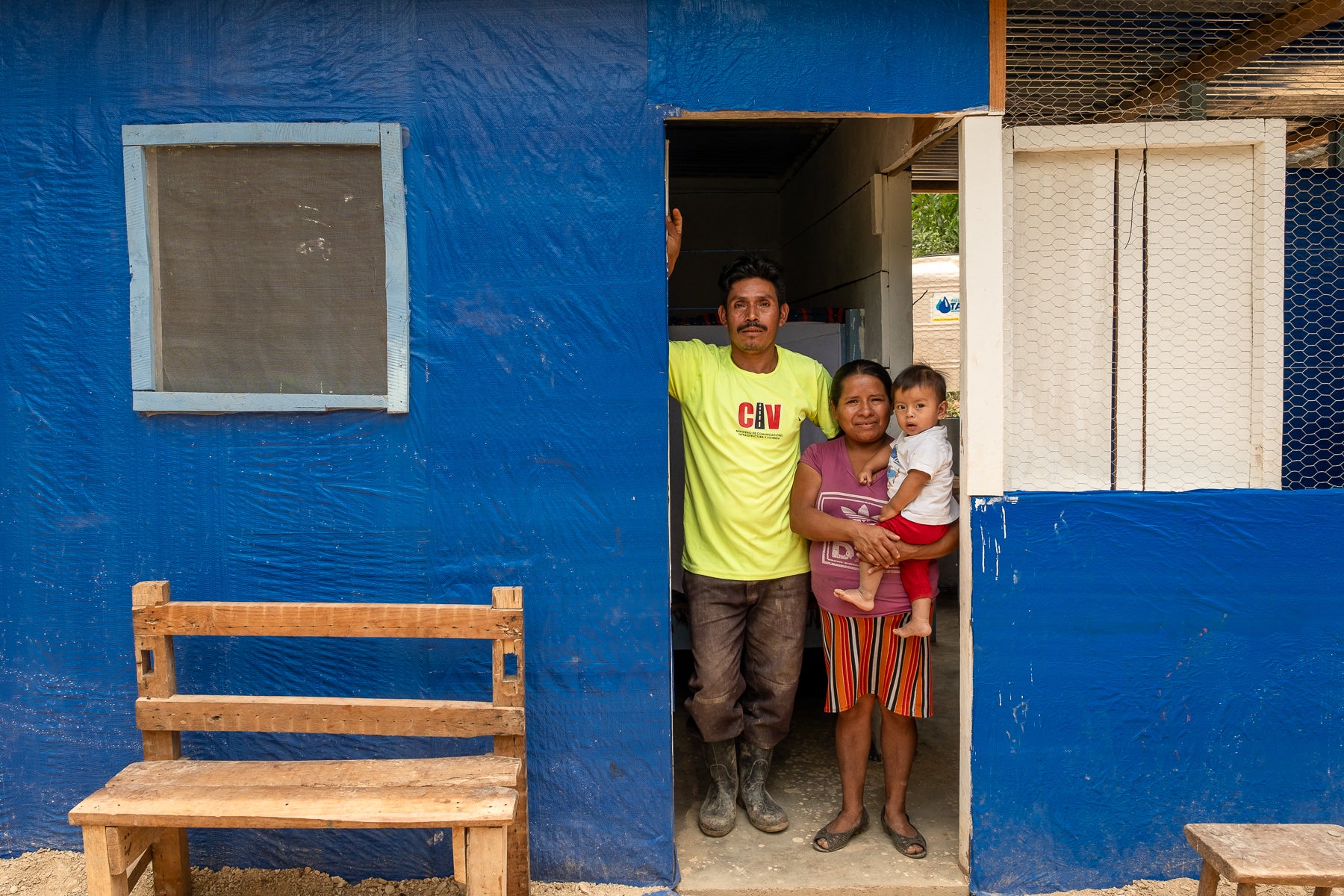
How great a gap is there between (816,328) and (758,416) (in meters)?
1.37

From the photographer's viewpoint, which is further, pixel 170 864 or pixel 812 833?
pixel 812 833

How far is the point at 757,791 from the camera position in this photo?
333cm

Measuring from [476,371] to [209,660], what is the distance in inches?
48.4

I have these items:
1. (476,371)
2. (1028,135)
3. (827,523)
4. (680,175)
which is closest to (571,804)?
(827,523)

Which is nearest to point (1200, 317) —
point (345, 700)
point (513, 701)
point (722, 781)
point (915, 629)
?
point (915, 629)

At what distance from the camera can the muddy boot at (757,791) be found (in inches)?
129

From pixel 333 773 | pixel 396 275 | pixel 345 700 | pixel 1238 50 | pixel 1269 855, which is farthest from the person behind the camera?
pixel 1238 50

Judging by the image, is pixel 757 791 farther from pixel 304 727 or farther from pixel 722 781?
pixel 304 727

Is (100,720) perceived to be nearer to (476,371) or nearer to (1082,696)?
(476,371)

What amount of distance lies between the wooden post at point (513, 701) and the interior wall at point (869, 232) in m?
2.16

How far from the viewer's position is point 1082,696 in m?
2.96

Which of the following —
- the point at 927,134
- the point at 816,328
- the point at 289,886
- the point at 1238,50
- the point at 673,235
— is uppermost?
the point at 1238,50

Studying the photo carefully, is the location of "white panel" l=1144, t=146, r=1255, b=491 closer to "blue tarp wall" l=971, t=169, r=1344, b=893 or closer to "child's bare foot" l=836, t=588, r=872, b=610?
"blue tarp wall" l=971, t=169, r=1344, b=893

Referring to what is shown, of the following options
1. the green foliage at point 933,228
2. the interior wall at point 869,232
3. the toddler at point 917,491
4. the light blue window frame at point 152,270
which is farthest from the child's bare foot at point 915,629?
the green foliage at point 933,228
